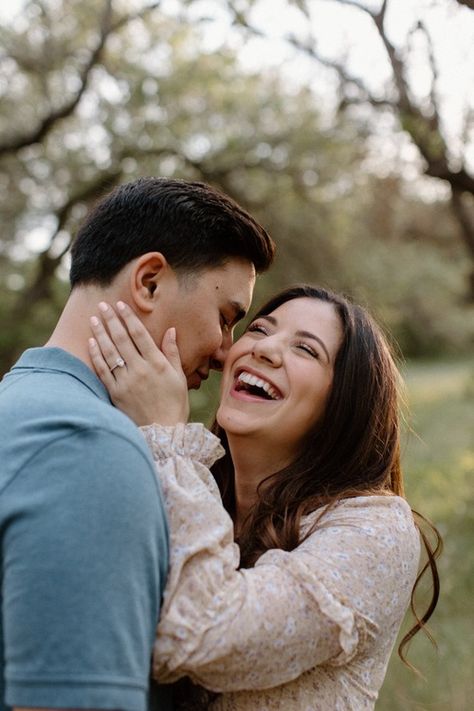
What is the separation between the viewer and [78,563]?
1.43 meters

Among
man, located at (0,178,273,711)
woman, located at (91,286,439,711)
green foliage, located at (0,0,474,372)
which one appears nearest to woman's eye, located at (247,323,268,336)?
woman, located at (91,286,439,711)

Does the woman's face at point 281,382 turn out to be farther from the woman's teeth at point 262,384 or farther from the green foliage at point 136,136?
the green foliage at point 136,136

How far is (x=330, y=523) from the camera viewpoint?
218 cm

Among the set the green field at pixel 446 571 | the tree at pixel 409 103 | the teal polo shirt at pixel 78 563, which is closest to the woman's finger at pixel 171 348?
the teal polo shirt at pixel 78 563

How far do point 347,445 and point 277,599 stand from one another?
0.85 m

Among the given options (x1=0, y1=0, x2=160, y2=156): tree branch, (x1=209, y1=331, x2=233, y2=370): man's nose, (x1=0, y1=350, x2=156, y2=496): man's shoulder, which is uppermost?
(x1=0, y1=350, x2=156, y2=496): man's shoulder

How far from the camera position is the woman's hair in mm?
2438

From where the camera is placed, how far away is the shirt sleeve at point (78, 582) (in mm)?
1402

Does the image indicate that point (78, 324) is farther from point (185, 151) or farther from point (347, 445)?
point (185, 151)

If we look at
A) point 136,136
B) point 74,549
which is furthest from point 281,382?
point 136,136

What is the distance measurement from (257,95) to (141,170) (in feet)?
7.18

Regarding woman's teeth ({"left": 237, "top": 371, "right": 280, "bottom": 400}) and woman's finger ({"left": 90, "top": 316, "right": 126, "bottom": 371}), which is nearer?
woman's finger ({"left": 90, "top": 316, "right": 126, "bottom": 371})

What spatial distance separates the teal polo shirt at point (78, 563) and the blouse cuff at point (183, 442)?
0.34m

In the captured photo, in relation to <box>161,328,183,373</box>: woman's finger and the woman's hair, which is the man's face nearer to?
<box>161,328,183,373</box>: woman's finger
